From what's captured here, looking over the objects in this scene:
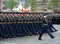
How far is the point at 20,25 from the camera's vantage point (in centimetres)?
1897

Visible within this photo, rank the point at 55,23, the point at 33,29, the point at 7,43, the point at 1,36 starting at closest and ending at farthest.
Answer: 1. the point at 7,43
2. the point at 1,36
3. the point at 33,29
4. the point at 55,23

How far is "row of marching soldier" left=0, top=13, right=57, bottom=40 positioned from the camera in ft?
56.2

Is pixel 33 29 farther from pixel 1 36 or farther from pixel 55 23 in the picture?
pixel 55 23

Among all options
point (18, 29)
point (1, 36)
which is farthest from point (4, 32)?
point (18, 29)

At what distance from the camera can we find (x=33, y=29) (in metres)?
20.3

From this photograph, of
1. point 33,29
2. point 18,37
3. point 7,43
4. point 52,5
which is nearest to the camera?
point 7,43

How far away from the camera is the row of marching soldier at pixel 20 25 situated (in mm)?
17122

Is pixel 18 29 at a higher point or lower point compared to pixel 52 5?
higher

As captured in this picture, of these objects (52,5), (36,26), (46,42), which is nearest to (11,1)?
(52,5)

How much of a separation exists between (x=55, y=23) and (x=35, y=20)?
617 inches

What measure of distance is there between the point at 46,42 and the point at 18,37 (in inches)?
117

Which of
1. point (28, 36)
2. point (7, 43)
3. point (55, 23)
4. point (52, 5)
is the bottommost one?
point (52, 5)

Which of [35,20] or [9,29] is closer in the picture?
[9,29]

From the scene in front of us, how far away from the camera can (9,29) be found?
A: 17.9 m
